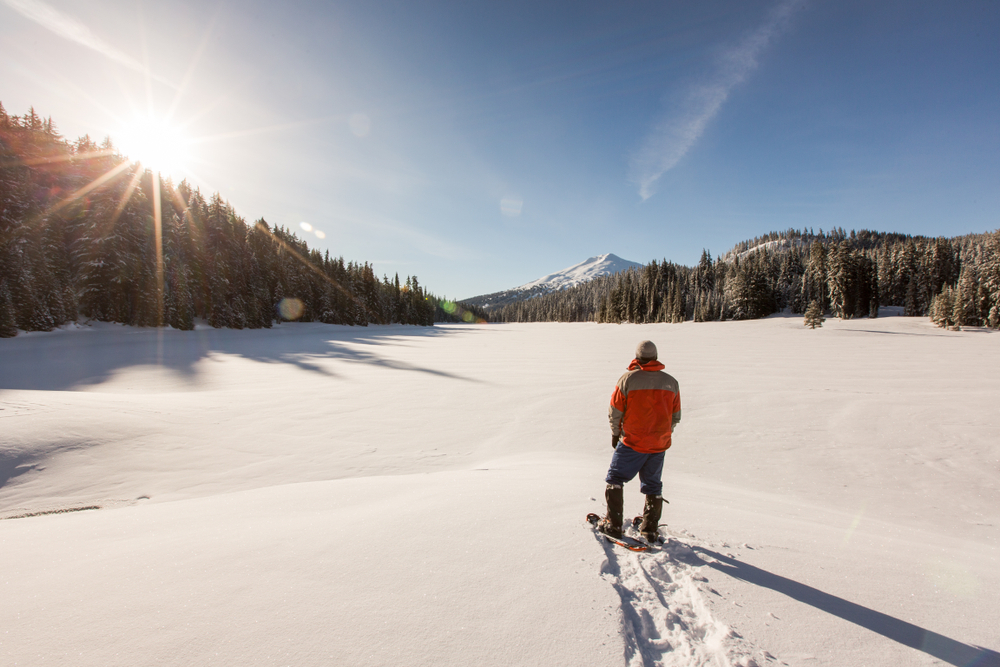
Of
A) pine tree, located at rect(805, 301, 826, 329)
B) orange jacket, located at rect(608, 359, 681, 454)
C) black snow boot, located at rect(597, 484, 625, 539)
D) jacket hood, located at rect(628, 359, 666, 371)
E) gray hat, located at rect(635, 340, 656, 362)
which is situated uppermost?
pine tree, located at rect(805, 301, 826, 329)

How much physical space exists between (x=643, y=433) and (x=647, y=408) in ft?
0.82

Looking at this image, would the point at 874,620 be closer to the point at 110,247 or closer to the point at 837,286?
the point at 110,247

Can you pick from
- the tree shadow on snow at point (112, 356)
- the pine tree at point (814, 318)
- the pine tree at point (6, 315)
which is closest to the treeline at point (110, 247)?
the pine tree at point (6, 315)

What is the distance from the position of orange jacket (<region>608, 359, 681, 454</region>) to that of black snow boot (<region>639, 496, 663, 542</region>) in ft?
1.49

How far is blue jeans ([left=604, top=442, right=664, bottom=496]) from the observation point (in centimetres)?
323

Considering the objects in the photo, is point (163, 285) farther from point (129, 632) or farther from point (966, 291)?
point (966, 291)

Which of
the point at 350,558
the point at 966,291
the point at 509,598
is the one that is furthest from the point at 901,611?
the point at 966,291

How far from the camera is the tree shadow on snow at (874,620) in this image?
1972 mm

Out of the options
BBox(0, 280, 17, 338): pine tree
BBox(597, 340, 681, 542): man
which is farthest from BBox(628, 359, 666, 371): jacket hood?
BBox(0, 280, 17, 338): pine tree

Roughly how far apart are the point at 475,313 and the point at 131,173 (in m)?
103

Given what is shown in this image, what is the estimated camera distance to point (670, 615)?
2.22 metres

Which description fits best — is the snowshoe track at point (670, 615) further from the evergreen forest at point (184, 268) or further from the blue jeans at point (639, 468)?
the evergreen forest at point (184, 268)

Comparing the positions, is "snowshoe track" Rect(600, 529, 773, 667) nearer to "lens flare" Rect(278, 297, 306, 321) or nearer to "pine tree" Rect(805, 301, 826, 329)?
"pine tree" Rect(805, 301, 826, 329)

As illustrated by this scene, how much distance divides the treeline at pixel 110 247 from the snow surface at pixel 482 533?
20.7 meters
